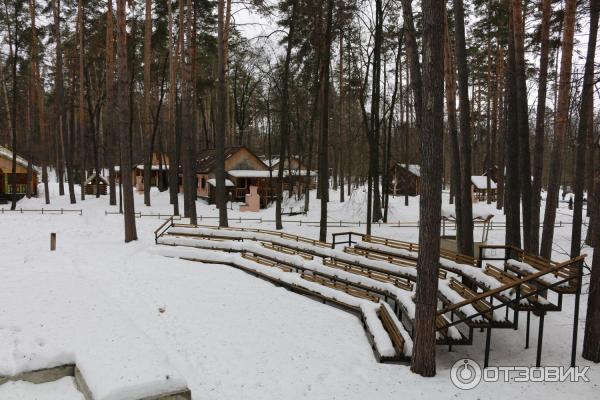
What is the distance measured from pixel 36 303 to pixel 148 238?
30.2 ft

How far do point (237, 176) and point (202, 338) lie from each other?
25840 millimetres

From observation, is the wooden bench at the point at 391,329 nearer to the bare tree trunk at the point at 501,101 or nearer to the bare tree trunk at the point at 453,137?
the bare tree trunk at the point at 453,137

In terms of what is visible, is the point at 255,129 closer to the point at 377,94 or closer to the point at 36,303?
the point at 377,94

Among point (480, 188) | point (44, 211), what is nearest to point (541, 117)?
point (44, 211)

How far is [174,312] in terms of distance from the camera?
9078 mm

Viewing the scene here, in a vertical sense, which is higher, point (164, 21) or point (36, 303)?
point (164, 21)

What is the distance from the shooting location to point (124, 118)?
51.8 feet

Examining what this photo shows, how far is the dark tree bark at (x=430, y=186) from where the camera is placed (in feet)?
20.3

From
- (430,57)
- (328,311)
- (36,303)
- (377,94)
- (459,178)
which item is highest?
(377,94)

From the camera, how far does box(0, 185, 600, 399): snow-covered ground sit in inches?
239

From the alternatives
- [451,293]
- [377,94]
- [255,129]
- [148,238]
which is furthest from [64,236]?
[255,129]

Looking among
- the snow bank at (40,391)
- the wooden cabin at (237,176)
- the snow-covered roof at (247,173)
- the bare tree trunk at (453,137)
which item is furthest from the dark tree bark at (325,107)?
the snow-covered roof at (247,173)

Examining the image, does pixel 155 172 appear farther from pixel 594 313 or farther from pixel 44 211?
pixel 594 313

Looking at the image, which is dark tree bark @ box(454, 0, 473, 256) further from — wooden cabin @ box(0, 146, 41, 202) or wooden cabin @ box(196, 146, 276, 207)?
wooden cabin @ box(0, 146, 41, 202)
